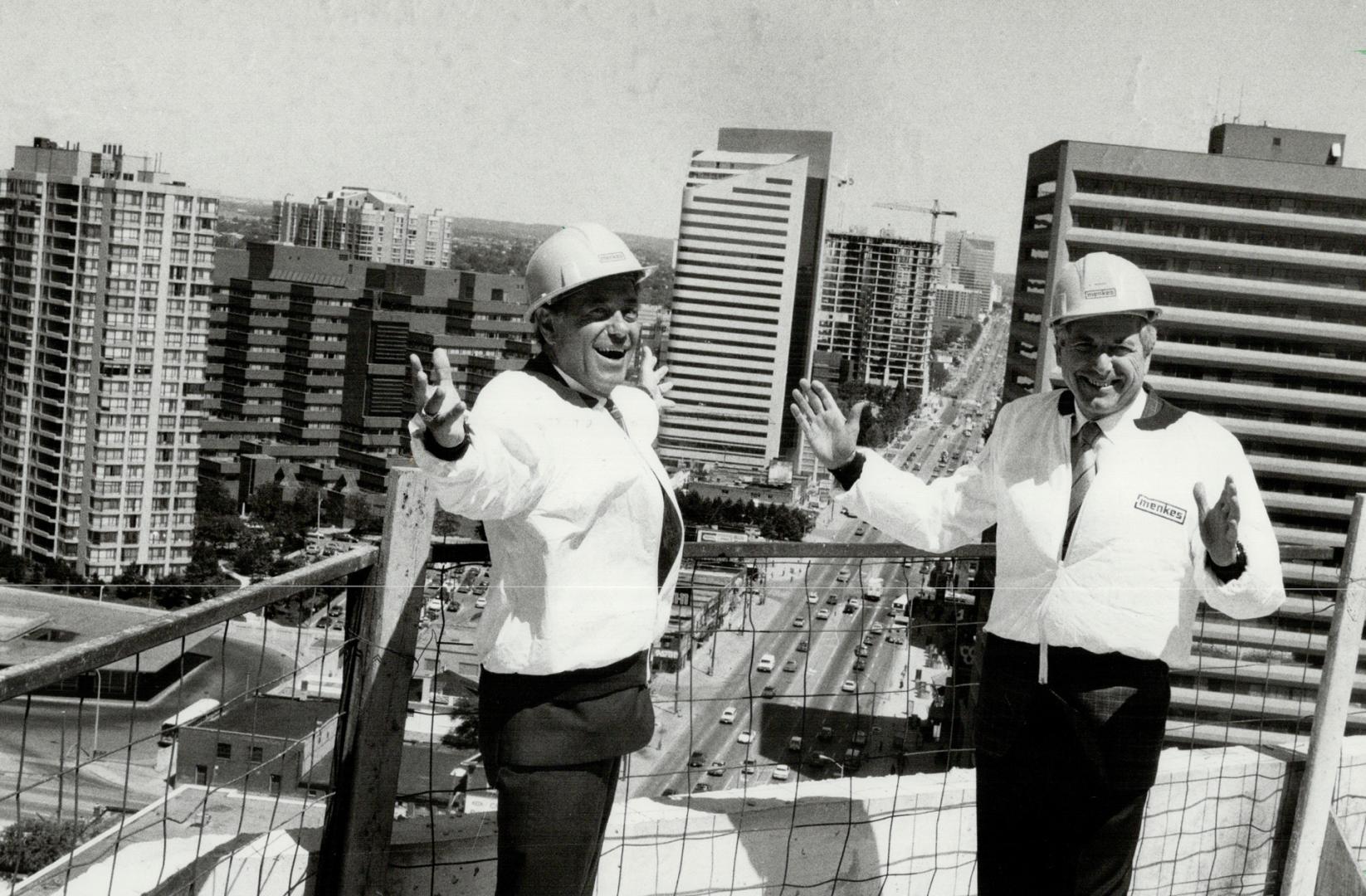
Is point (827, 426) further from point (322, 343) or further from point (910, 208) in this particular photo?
point (910, 208)

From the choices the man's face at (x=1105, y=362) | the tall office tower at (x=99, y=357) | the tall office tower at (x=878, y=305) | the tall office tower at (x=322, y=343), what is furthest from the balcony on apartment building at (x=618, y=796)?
the tall office tower at (x=878, y=305)

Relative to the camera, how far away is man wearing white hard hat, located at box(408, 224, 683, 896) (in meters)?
2.01

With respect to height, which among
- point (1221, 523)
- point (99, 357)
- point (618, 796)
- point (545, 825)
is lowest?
point (99, 357)

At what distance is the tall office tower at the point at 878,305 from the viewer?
87.8 m

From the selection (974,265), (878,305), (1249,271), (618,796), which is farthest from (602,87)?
(974,265)

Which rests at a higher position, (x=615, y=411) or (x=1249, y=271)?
(x=1249, y=271)

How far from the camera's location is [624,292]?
216cm

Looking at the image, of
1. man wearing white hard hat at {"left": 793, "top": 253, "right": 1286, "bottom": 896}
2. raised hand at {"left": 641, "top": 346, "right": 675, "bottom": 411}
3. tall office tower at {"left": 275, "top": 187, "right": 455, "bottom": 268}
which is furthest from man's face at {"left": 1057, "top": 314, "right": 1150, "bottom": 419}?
tall office tower at {"left": 275, "top": 187, "right": 455, "bottom": 268}

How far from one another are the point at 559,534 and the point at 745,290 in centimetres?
7782

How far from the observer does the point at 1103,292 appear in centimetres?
231

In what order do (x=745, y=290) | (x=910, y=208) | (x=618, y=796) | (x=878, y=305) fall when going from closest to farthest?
1. (x=618, y=796)
2. (x=745, y=290)
3. (x=878, y=305)
4. (x=910, y=208)

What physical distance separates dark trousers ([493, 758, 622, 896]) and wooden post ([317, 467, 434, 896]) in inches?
13.2

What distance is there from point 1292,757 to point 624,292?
2031mm

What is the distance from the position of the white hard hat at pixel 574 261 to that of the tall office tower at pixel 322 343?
2525 inches
